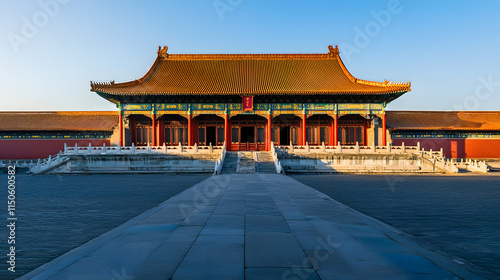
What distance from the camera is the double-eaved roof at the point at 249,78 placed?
26.2 meters

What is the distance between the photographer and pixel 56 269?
12.2ft

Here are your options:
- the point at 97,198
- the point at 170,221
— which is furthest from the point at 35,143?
the point at 170,221

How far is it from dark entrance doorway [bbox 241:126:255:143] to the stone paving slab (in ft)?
72.0

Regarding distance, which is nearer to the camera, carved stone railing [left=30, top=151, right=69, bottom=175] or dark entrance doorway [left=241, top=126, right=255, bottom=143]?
carved stone railing [left=30, top=151, right=69, bottom=175]

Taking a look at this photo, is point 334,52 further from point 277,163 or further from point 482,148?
point 277,163

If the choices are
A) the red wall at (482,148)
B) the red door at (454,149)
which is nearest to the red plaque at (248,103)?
the red door at (454,149)

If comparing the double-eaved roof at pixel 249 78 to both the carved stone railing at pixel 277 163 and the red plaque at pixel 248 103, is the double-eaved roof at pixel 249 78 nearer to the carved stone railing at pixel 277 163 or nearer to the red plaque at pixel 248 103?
the red plaque at pixel 248 103

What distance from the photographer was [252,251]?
13.5 feet

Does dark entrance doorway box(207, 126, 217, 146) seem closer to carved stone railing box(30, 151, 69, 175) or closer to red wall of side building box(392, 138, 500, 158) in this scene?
carved stone railing box(30, 151, 69, 175)

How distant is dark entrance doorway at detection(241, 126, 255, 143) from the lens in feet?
94.2

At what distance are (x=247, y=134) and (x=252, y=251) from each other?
81.6 ft

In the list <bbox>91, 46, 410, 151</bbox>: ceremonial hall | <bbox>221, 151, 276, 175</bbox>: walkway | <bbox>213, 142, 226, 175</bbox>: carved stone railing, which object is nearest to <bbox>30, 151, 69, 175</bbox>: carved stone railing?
<bbox>91, 46, 410, 151</bbox>: ceremonial hall

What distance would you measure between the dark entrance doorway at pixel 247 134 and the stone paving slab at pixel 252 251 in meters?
21.9

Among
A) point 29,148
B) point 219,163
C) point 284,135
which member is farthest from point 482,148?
point 29,148
